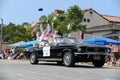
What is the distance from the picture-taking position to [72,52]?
14766mm

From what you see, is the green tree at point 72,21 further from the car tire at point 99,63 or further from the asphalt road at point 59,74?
the asphalt road at point 59,74

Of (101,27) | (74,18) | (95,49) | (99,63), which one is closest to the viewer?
(95,49)

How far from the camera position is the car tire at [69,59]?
14687mm

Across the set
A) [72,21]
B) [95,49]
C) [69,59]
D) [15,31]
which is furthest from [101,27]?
[15,31]

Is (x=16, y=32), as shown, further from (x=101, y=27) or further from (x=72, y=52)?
(x=72, y=52)

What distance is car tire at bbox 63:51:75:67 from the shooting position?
14.7 metres

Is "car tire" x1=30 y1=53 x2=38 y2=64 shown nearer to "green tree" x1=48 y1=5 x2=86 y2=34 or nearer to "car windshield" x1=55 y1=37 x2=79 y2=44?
"car windshield" x1=55 y1=37 x2=79 y2=44

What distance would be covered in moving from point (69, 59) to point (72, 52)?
30 centimetres

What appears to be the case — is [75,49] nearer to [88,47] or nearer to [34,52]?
[88,47]

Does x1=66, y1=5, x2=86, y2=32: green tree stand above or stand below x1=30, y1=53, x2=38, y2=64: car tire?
above

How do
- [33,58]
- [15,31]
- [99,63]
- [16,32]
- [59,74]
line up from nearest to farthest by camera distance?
[59,74] < [99,63] < [33,58] < [16,32] < [15,31]

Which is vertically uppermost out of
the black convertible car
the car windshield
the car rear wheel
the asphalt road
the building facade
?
the building facade

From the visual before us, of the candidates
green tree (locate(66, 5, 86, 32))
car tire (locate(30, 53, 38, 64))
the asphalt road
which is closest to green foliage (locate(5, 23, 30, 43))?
green tree (locate(66, 5, 86, 32))

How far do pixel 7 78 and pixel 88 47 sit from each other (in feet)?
18.0
